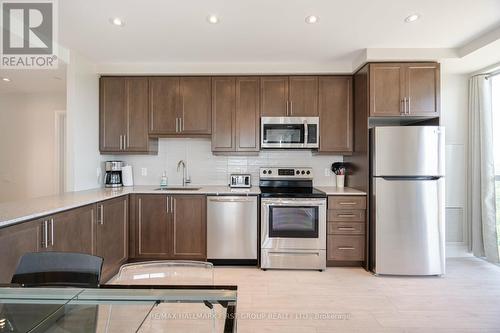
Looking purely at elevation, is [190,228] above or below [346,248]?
above

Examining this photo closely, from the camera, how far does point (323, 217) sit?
3.05 meters

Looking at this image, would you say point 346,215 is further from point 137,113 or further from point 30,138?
point 30,138

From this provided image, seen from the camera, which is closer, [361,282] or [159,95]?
[361,282]

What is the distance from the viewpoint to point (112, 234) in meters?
2.74

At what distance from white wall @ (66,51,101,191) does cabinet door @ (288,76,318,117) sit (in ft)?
8.24

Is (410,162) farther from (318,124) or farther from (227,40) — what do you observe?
(227,40)

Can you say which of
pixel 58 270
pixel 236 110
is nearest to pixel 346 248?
pixel 236 110

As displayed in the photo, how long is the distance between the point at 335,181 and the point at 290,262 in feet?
4.44

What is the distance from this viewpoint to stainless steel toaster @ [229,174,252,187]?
3.63 meters

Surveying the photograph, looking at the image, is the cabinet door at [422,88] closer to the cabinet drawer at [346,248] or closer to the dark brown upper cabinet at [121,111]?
the cabinet drawer at [346,248]

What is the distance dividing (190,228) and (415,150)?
264 cm

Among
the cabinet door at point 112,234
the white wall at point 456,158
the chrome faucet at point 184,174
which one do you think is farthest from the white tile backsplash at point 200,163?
the white wall at point 456,158

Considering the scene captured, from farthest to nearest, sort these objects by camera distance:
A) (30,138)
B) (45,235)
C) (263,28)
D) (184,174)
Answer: (30,138) → (184,174) → (263,28) → (45,235)

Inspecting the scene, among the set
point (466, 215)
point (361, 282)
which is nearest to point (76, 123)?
point (361, 282)
